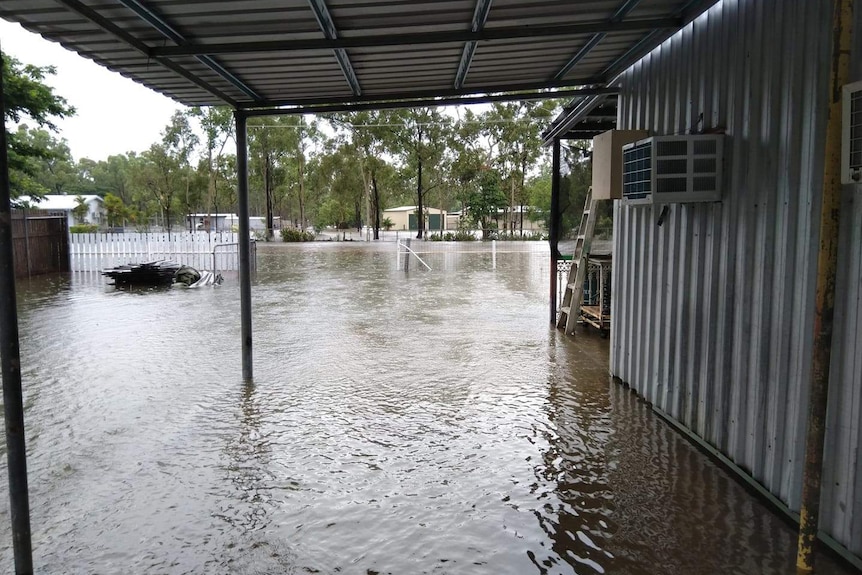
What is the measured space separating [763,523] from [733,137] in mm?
2359

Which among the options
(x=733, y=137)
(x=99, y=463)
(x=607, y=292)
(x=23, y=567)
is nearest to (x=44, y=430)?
(x=99, y=463)

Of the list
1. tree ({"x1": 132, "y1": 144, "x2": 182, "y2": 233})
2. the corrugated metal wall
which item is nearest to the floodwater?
the corrugated metal wall

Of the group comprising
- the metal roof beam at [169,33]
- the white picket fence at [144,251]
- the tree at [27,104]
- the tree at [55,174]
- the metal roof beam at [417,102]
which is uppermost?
the tree at [55,174]

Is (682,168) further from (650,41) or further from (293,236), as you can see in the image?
(293,236)

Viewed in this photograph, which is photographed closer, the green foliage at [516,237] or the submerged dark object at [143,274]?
the submerged dark object at [143,274]

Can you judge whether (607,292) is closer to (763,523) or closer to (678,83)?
(678,83)

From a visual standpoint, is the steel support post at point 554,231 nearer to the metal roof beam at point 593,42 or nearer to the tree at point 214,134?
the metal roof beam at point 593,42

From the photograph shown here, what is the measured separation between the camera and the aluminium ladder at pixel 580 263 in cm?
862

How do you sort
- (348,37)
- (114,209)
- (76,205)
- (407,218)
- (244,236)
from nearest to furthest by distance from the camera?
(348,37) → (244,236) → (114,209) → (76,205) → (407,218)

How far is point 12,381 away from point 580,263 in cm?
740

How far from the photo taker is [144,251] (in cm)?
1945

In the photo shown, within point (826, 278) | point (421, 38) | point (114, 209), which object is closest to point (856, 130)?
point (826, 278)

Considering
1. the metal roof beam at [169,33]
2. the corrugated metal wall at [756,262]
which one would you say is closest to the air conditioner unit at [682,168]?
the corrugated metal wall at [756,262]

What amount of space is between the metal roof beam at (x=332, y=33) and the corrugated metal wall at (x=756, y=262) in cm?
264
